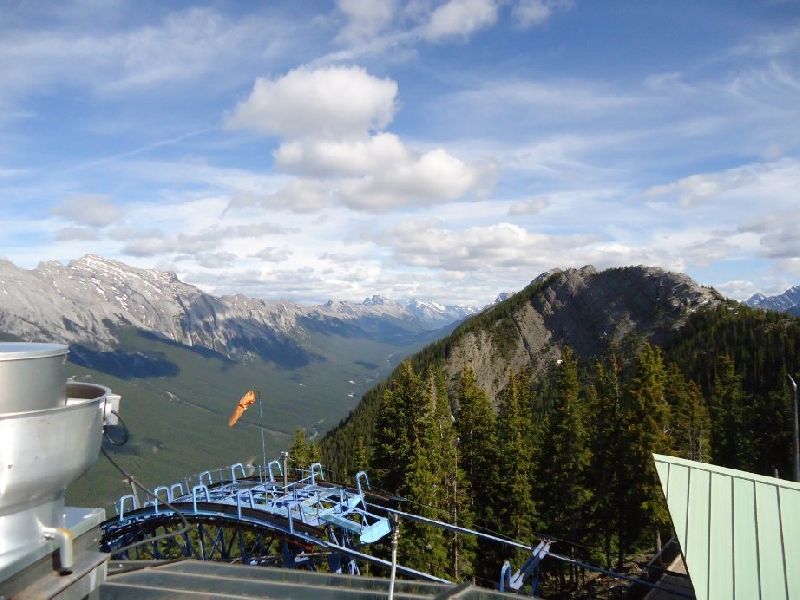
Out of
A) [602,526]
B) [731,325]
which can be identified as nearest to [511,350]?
[731,325]

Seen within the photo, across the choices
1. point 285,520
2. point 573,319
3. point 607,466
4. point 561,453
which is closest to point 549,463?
point 561,453

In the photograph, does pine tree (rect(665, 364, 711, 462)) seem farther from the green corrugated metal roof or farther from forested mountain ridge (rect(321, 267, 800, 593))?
the green corrugated metal roof

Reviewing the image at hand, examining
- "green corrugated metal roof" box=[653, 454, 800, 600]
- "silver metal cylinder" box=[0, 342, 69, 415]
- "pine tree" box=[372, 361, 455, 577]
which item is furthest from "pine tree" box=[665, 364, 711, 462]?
"silver metal cylinder" box=[0, 342, 69, 415]

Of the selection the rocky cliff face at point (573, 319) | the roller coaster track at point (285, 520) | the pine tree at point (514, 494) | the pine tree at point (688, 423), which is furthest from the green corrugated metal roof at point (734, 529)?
the rocky cliff face at point (573, 319)

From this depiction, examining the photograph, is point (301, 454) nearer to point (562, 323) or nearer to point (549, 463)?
point (549, 463)

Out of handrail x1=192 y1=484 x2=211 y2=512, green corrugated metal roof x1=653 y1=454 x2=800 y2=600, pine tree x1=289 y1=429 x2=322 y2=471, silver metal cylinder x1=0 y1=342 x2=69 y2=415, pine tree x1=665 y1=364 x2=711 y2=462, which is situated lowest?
pine tree x1=289 y1=429 x2=322 y2=471

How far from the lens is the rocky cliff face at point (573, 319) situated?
127 m

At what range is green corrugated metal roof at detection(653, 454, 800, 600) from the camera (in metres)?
10.4

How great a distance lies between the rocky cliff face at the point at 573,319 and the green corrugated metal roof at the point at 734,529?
11599 centimetres

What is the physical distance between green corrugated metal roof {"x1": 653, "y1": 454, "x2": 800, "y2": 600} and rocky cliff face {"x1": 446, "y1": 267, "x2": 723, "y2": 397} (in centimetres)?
11599

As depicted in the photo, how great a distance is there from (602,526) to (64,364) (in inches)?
1509

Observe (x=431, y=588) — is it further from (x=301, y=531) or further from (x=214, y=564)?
(x=301, y=531)

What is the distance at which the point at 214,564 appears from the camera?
32.2ft

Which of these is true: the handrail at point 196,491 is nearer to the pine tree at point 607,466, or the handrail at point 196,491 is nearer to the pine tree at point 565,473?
the pine tree at point 565,473
